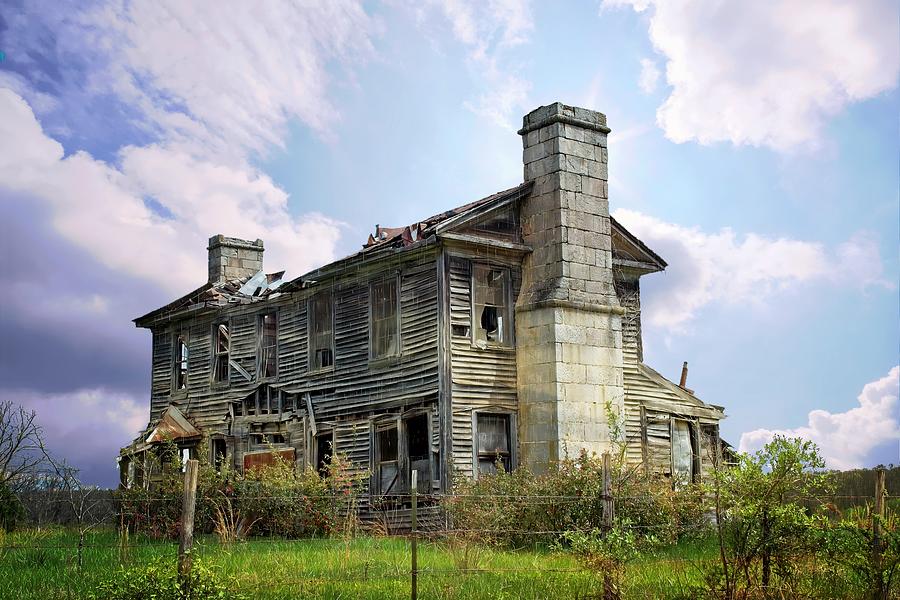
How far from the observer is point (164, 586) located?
11.4m

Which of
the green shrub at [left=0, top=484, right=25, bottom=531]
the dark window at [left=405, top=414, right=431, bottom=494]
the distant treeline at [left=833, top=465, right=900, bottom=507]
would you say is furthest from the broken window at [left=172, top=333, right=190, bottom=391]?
the distant treeline at [left=833, top=465, right=900, bottom=507]

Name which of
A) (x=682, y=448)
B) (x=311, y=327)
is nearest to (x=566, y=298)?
(x=682, y=448)

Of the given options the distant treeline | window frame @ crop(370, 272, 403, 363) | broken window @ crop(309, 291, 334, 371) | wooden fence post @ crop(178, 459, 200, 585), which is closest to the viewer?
wooden fence post @ crop(178, 459, 200, 585)

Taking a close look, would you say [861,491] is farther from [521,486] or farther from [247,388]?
[247,388]

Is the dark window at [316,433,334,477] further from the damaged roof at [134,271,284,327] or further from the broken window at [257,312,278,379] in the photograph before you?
the damaged roof at [134,271,284,327]

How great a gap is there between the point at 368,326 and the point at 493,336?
3.45 meters

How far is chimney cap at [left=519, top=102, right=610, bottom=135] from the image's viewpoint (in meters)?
23.8

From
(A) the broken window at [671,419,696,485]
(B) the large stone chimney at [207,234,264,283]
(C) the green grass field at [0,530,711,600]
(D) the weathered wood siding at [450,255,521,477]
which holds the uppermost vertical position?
(B) the large stone chimney at [207,234,264,283]

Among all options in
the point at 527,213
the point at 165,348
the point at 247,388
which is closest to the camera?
the point at 527,213

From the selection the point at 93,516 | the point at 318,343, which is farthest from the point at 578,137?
the point at 93,516

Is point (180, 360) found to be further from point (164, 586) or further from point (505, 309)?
point (164, 586)

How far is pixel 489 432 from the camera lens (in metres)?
22.6

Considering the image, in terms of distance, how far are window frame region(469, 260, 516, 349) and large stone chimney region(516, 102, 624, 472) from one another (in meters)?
0.18

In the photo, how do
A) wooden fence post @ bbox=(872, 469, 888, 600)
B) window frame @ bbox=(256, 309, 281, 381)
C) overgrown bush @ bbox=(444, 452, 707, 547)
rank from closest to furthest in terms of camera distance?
wooden fence post @ bbox=(872, 469, 888, 600), overgrown bush @ bbox=(444, 452, 707, 547), window frame @ bbox=(256, 309, 281, 381)
